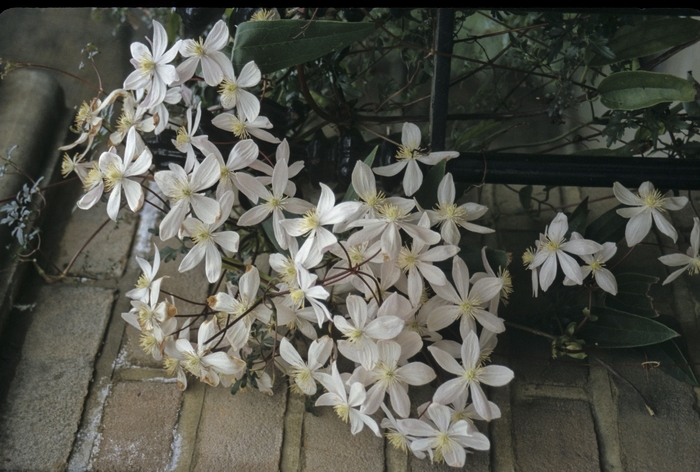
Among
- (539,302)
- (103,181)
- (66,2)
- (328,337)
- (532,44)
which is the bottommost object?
(328,337)

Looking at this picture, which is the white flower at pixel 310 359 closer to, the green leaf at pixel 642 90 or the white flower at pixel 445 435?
the white flower at pixel 445 435

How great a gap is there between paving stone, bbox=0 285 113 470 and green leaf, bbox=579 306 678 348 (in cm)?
108

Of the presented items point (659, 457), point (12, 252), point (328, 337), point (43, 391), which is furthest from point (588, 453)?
point (12, 252)

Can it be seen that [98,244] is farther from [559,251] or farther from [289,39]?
[559,251]

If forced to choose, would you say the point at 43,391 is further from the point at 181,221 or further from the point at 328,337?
the point at 328,337

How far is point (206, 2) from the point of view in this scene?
125 cm

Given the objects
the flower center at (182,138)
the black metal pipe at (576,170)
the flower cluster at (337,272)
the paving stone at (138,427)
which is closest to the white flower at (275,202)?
the flower cluster at (337,272)

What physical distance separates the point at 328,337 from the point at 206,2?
737 mm

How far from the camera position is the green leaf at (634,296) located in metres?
1.25

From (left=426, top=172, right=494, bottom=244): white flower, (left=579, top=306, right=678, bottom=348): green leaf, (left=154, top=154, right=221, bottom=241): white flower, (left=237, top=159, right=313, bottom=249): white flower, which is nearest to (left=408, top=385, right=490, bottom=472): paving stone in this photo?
(left=579, top=306, right=678, bottom=348): green leaf

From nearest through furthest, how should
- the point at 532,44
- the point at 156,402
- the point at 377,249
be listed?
1. the point at 377,249
2. the point at 156,402
3. the point at 532,44

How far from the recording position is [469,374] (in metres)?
1.02

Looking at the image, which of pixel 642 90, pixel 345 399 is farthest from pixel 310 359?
pixel 642 90

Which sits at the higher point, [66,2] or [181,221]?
[66,2]
